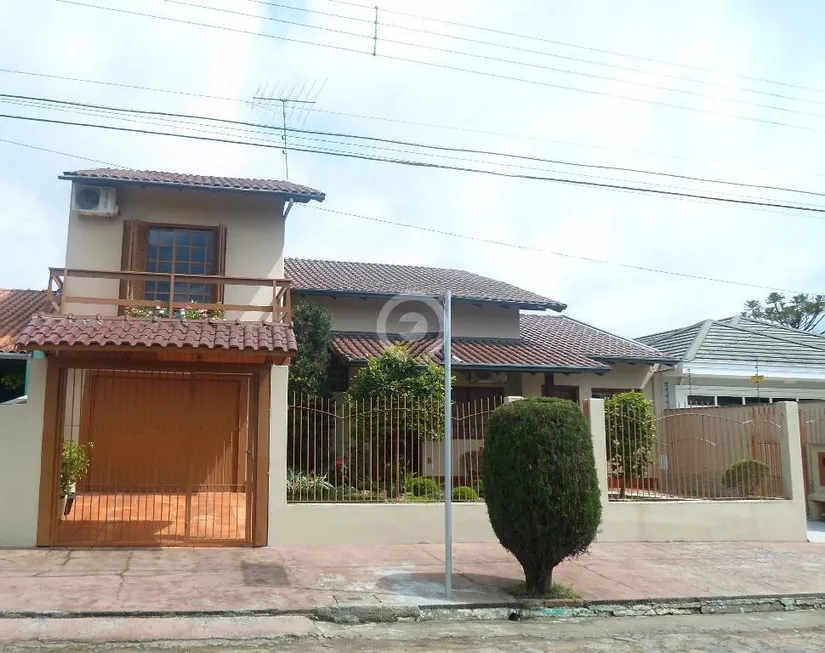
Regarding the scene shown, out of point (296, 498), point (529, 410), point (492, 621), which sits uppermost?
point (529, 410)

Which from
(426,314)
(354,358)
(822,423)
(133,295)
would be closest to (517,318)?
(426,314)

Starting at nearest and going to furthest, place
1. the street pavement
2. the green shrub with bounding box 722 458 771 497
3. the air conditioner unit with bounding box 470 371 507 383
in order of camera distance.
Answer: the street pavement, the green shrub with bounding box 722 458 771 497, the air conditioner unit with bounding box 470 371 507 383

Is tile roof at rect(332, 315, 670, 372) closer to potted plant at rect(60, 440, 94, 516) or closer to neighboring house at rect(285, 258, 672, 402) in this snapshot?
neighboring house at rect(285, 258, 672, 402)

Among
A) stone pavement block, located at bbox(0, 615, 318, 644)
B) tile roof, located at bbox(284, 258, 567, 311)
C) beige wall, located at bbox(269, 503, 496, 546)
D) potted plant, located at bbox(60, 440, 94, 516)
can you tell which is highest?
tile roof, located at bbox(284, 258, 567, 311)

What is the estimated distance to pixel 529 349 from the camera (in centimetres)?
1833

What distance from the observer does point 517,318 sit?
19359 mm

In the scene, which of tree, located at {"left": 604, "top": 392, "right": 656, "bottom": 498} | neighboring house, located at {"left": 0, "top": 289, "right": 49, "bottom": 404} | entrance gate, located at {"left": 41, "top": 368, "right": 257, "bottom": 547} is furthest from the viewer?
neighboring house, located at {"left": 0, "top": 289, "right": 49, "bottom": 404}

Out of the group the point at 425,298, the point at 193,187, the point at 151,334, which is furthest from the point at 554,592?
the point at 425,298

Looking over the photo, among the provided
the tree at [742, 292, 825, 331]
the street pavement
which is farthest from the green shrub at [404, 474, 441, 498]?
the tree at [742, 292, 825, 331]

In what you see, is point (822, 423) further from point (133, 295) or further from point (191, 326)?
point (133, 295)

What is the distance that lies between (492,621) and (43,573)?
15.7 ft

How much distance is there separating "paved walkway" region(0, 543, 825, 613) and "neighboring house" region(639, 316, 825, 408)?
28.7 feet

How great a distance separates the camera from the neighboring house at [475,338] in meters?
17.0

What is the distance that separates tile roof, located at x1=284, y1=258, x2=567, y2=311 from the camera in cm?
1762
